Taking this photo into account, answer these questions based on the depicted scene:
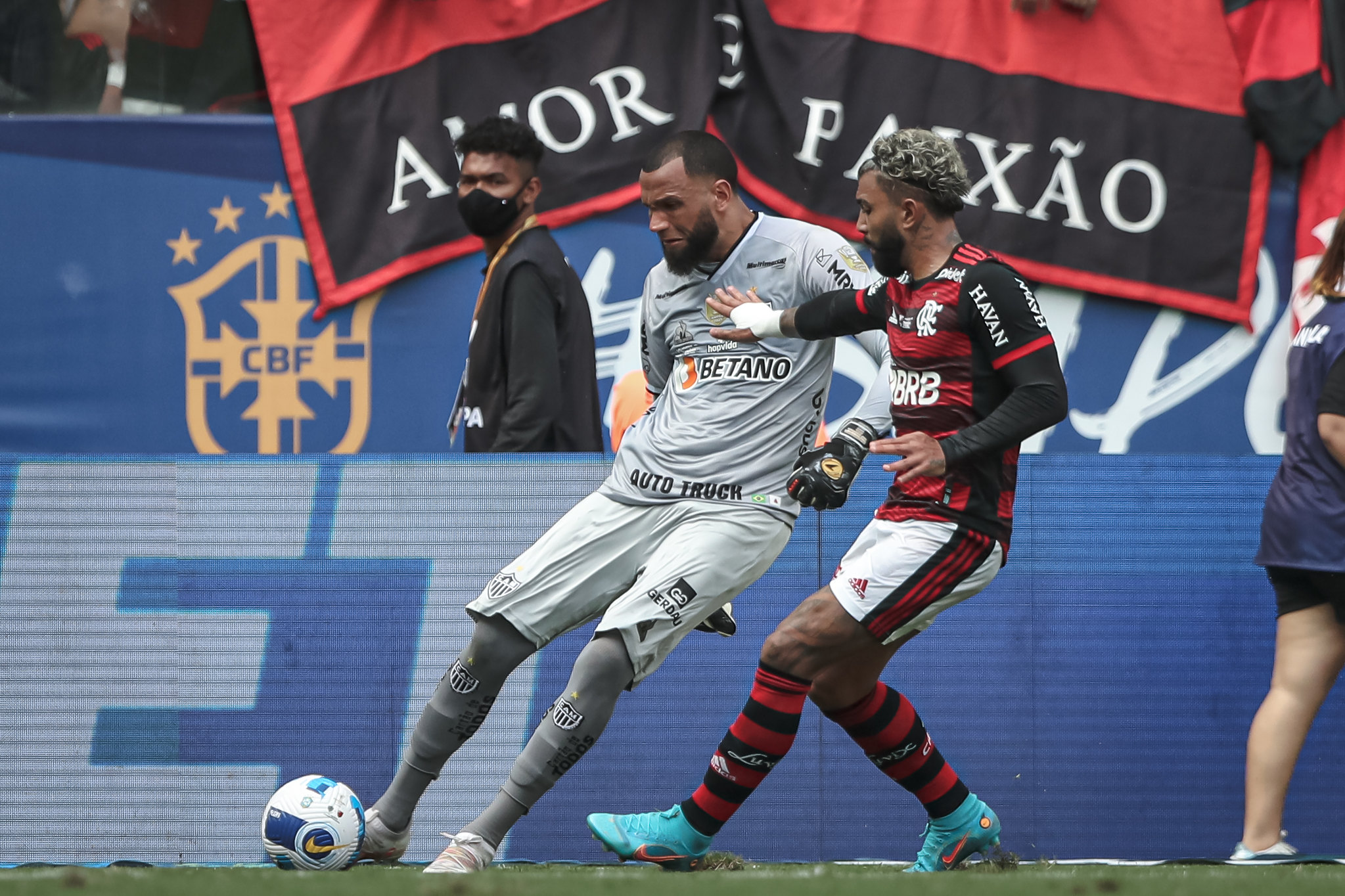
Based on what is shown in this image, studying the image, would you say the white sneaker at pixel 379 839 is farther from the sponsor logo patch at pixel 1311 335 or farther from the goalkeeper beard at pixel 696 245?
the sponsor logo patch at pixel 1311 335

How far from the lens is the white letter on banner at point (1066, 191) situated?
7.85 meters

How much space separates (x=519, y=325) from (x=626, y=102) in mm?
2623

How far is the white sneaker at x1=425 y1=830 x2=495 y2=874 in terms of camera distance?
4141mm

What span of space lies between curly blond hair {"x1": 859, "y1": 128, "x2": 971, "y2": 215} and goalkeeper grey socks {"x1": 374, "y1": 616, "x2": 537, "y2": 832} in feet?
5.85

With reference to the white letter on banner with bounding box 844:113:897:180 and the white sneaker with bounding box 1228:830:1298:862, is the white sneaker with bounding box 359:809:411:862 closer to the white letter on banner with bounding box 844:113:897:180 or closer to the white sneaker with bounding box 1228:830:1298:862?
the white sneaker with bounding box 1228:830:1298:862

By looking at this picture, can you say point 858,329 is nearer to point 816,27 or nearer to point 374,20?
point 816,27

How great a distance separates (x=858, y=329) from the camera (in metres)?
4.50

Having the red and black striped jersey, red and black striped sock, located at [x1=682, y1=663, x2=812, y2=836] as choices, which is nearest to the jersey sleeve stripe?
the red and black striped jersey

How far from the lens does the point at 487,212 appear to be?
5.90m

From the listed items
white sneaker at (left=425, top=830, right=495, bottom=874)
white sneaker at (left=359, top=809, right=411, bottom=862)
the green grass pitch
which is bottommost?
white sneaker at (left=359, top=809, right=411, bottom=862)

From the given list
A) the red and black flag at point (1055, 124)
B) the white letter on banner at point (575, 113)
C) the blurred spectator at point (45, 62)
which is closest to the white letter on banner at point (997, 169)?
the red and black flag at point (1055, 124)

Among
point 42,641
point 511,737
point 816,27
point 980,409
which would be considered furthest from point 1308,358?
point 42,641

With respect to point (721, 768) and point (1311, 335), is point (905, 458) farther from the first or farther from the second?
point (1311, 335)

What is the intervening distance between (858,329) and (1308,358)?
1613 millimetres
